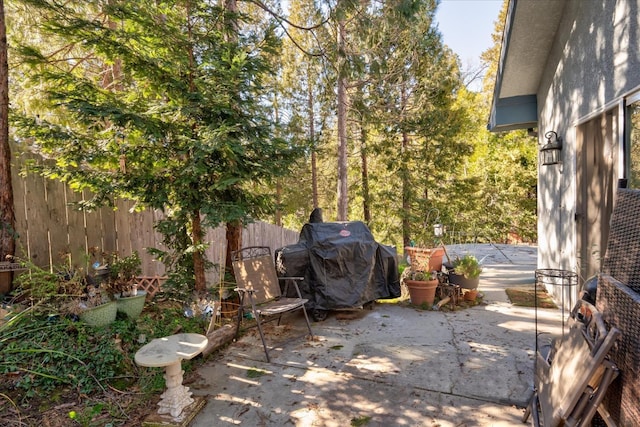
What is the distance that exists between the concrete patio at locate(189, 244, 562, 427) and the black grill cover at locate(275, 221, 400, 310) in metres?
0.30

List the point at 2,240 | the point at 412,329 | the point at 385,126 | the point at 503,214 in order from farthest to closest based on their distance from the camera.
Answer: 1. the point at 503,214
2. the point at 385,126
3. the point at 412,329
4. the point at 2,240

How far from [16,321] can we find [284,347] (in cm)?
228

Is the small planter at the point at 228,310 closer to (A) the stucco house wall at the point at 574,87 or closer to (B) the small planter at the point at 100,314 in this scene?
(B) the small planter at the point at 100,314

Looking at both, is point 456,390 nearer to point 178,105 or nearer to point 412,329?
point 412,329

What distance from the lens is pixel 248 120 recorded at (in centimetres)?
372

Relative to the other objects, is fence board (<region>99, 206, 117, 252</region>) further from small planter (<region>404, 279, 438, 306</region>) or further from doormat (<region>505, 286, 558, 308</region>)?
doormat (<region>505, 286, 558, 308</region>)

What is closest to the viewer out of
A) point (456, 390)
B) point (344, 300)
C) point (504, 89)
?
point (456, 390)

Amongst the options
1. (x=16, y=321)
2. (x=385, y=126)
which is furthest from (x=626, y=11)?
(x=385, y=126)

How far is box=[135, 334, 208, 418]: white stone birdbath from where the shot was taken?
230 centimetres

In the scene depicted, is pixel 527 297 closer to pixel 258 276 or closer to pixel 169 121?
pixel 258 276

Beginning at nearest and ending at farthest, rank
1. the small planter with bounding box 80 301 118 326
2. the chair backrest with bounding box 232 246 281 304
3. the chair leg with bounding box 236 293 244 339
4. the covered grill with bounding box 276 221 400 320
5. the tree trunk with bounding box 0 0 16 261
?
the small planter with bounding box 80 301 118 326, the tree trunk with bounding box 0 0 16 261, the chair leg with bounding box 236 293 244 339, the chair backrest with bounding box 232 246 281 304, the covered grill with bounding box 276 221 400 320

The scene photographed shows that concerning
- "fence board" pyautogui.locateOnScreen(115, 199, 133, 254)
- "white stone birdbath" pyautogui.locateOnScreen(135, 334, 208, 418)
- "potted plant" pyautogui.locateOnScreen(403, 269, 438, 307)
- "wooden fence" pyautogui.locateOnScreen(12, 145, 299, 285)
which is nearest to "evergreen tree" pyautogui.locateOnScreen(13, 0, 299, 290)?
"wooden fence" pyautogui.locateOnScreen(12, 145, 299, 285)

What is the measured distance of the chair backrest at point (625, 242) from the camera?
1.61 m

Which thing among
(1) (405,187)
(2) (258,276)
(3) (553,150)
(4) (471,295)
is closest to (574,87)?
(3) (553,150)
